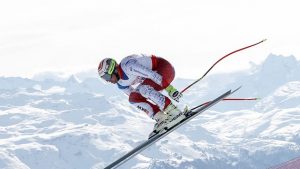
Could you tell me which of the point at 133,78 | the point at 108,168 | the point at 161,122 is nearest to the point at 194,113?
the point at 161,122

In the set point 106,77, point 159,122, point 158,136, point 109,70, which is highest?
point 109,70

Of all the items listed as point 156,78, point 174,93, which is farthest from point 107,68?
point 174,93

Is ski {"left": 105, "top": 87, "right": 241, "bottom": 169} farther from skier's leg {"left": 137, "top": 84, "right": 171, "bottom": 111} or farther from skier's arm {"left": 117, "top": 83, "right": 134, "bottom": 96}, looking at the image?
skier's arm {"left": 117, "top": 83, "right": 134, "bottom": 96}

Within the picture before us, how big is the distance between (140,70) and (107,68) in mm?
883

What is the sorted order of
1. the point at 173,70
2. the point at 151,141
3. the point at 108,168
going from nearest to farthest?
the point at 108,168 < the point at 151,141 < the point at 173,70

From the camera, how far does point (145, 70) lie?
14.3 m

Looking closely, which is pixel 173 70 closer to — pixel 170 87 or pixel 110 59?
pixel 170 87

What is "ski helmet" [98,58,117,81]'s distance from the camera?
45.4 ft

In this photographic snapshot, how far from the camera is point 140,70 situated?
14219 millimetres

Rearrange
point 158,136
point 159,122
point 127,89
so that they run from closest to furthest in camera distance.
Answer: point 158,136 < point 159,122 < point 127,89

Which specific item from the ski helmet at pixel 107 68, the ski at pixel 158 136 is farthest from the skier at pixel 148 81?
the ski at pixel 158 136

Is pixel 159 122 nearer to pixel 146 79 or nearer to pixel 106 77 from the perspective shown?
pixel 146 79

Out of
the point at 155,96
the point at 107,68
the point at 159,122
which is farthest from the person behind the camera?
the point at 159,122

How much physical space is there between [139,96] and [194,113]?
5.27 feet
